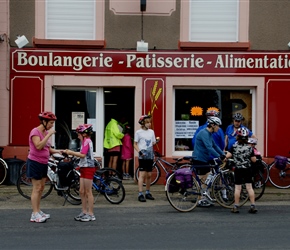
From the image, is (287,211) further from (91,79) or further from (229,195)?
(91,79)

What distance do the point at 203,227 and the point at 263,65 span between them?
669 centimetres

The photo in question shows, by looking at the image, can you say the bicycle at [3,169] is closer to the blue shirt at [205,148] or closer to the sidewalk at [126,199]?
the sidewalk at [126,199]

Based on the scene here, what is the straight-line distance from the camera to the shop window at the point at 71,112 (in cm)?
1479

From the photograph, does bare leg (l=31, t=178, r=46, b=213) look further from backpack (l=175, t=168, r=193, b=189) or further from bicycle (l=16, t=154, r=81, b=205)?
backpack (l=175, t=168, r=193, b=189)

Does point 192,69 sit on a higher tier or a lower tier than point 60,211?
higher

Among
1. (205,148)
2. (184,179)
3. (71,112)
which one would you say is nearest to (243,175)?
(205,148)

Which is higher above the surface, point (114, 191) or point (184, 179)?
point (184, 179)

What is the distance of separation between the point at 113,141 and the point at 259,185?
13.1 ft

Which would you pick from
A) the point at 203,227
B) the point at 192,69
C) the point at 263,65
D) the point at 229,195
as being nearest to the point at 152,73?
the point at 192,69

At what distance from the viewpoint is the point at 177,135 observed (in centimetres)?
1484

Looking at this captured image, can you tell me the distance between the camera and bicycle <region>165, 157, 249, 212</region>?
34.4ft

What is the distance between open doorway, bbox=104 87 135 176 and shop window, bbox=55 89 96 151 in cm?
40

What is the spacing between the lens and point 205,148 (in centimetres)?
1098

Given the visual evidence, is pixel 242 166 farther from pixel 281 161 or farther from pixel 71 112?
pixel 71 112
